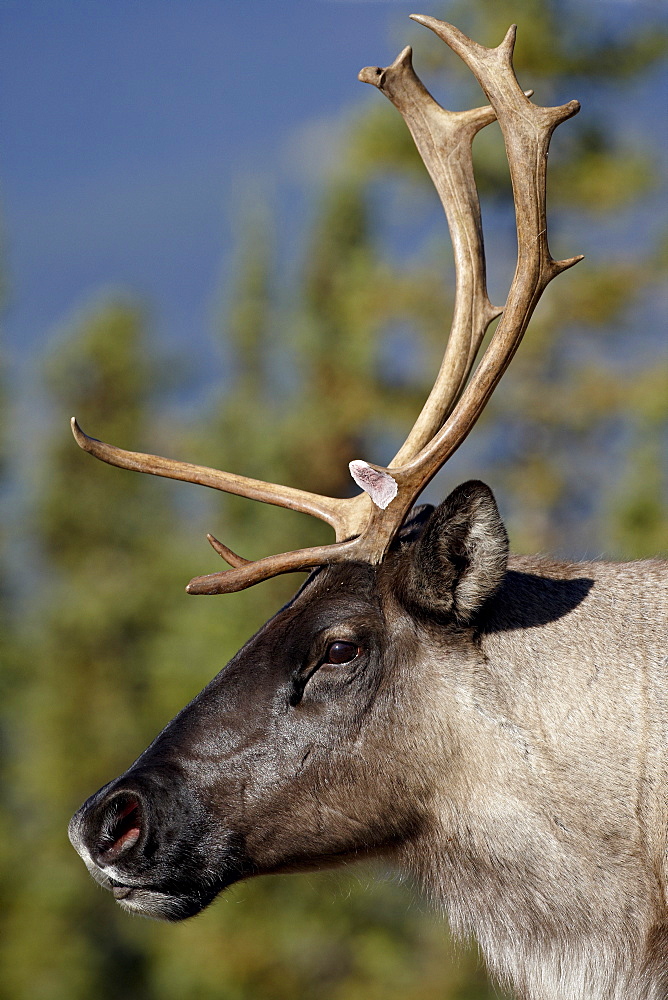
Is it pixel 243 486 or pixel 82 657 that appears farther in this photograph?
→ pixel 82 657

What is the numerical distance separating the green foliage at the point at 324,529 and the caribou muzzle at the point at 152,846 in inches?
431

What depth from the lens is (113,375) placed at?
32.5 meters

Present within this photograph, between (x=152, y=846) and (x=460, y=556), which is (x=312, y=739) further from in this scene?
(x=460, y=556)

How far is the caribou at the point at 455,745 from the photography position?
153 inches

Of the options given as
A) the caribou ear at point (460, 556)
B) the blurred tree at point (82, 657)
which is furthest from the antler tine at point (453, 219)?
the blurred tree at point (82, 657)

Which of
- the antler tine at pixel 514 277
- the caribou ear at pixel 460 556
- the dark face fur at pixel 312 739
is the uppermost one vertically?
the antler tine at pixel 514 277

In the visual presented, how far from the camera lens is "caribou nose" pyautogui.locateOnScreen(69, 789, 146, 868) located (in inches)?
152

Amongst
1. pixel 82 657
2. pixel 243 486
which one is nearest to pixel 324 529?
pixel 82 657

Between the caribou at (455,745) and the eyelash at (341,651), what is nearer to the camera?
the caribou at (455,745)

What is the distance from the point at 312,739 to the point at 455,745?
0.47 meters

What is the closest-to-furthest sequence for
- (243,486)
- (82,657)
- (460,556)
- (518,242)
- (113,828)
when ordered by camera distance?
(113,828)
(460,556)
(518,242)
(243,486)
(82,657)

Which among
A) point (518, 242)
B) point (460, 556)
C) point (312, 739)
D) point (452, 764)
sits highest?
point (518, 242)

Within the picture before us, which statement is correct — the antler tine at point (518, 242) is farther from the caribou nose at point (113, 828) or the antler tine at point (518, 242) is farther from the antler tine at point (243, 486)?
the caribou nose at point (113, 828)

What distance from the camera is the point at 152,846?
12.8 ft
